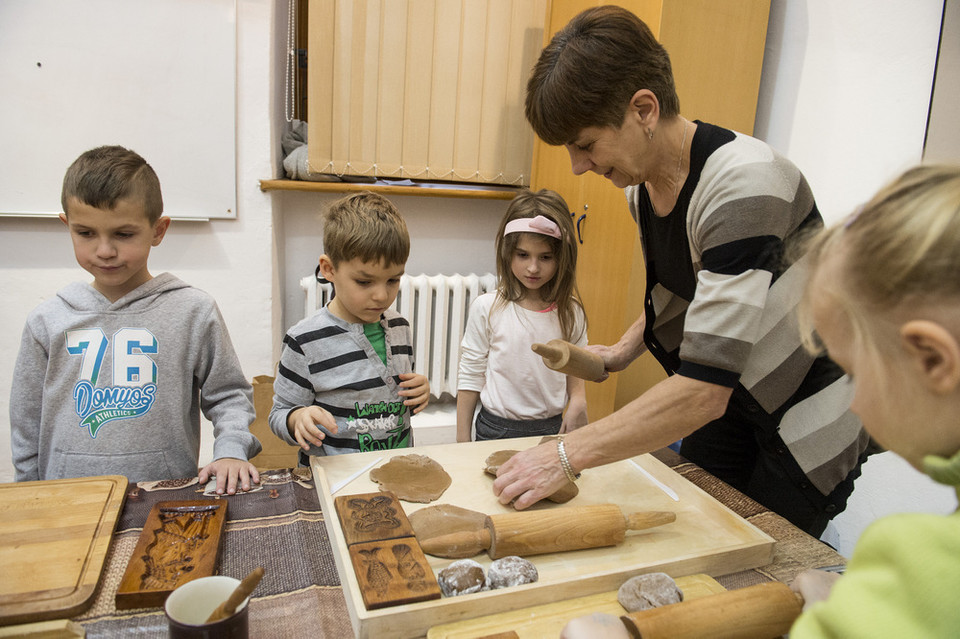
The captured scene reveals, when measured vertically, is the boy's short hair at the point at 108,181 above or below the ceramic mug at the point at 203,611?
above

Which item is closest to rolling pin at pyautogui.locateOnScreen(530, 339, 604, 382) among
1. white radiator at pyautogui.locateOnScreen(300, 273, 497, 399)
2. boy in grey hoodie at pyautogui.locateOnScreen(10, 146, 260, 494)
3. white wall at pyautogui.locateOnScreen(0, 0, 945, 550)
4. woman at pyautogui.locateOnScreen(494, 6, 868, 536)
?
woman at pyautogui.locateOnScreen(494, 6, 868, 536)

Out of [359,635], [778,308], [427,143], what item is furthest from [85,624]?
[427,143]

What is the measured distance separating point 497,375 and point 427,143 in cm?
157

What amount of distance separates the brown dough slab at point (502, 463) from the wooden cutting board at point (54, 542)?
687 mm

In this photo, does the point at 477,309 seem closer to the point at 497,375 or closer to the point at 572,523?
the point at 497,375

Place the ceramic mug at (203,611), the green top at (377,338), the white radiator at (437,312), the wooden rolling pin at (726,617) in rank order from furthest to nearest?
1. the white radiator at (437,312)
2. the green top at (377,338)
3. the wooden rolling pin at (726,617)
4. the ceramic mug at (203,611)

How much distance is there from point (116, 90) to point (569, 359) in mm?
2276

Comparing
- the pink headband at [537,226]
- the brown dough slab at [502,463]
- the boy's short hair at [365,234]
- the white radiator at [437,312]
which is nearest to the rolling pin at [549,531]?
the brown dough slab at [502,463]

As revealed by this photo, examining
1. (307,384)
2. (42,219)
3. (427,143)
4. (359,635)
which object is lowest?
(359,635)

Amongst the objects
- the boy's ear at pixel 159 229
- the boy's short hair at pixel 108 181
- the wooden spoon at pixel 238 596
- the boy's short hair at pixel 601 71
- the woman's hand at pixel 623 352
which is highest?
the boy's short hair at pixel 601 71

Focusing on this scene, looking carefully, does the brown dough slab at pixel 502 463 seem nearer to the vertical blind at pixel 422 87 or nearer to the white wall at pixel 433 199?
the white wall at pixel 433 199

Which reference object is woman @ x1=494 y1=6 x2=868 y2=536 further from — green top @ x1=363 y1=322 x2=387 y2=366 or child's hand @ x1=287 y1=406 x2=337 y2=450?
green top @ x1=363 y1=322 x2=387 y2=366

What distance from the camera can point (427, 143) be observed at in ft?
9.90

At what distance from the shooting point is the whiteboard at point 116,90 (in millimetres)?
2375
